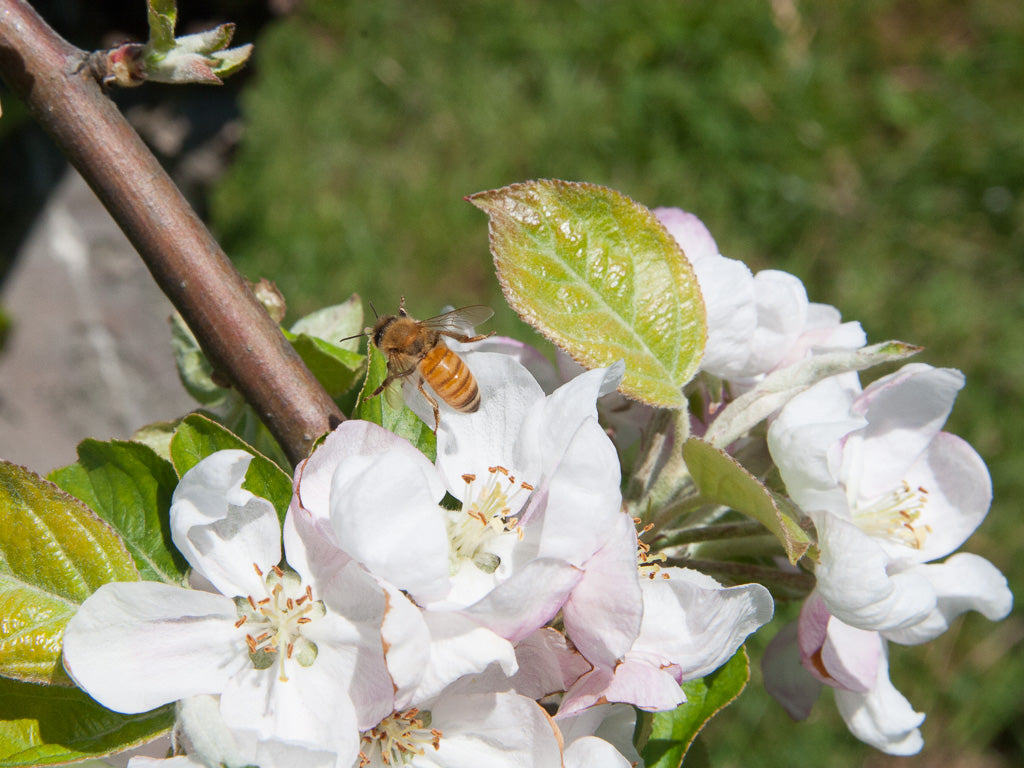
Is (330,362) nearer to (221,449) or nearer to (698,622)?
(221,449)

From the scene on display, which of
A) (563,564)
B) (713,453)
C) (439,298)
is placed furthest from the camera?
(439,298)

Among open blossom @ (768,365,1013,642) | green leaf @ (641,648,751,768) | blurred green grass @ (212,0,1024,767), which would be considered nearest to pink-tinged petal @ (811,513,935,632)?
open blossom @ (768,365,1013,642)

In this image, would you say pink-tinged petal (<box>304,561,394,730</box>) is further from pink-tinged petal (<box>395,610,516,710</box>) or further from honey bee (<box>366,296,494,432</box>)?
honey bee (<box>366,296,494,432</box>)

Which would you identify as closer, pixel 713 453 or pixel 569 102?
pixel 713 453

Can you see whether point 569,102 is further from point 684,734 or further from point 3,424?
point 684,734

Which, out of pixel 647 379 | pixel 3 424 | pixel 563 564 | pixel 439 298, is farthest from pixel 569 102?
pixel 563 564

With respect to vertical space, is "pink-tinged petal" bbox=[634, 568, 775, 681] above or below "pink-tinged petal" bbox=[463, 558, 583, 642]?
below
